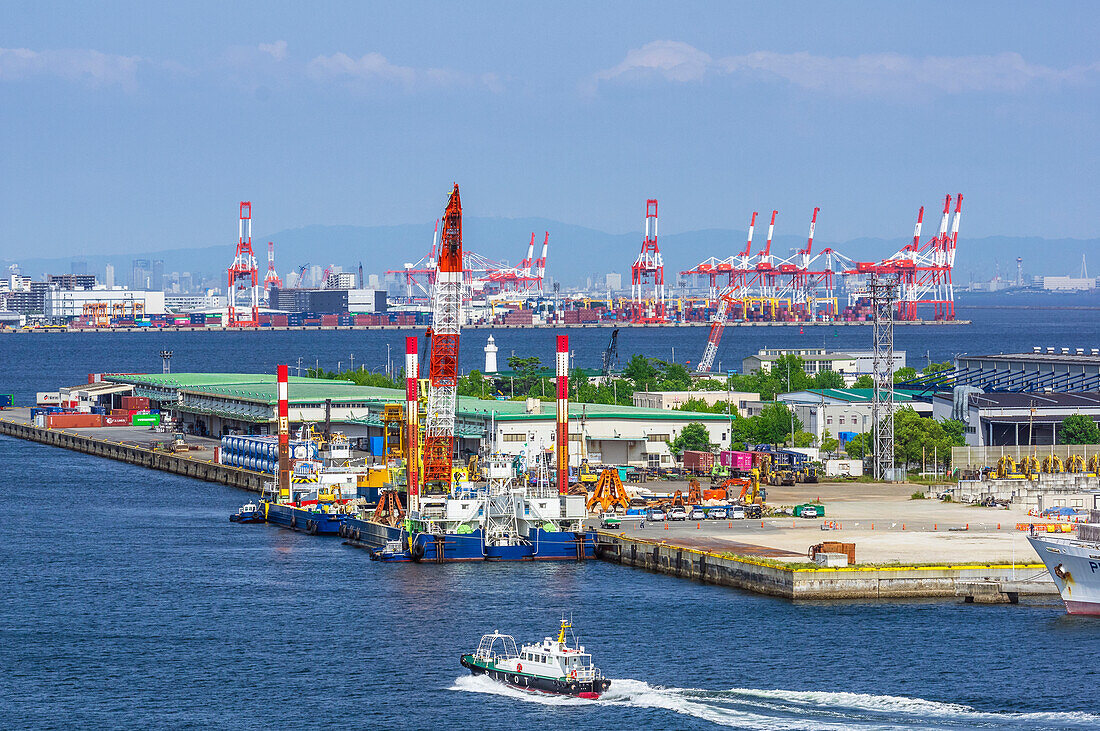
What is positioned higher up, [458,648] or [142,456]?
[142,456]

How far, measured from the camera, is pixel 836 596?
141 feet

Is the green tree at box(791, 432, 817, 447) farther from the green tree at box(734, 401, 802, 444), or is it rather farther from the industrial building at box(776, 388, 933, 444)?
the industrial building at box(776, 388, 933, 444)

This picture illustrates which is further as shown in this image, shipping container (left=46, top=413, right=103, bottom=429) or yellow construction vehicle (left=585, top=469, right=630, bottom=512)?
shipping container (left=46, top=413, right=103, bottom=429)

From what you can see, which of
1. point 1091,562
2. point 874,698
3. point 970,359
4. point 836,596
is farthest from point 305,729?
point 970,359

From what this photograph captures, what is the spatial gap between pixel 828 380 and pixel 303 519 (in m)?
47.2

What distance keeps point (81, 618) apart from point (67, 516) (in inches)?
818

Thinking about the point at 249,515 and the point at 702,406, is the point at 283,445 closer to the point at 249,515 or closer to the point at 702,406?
the point at 249,515

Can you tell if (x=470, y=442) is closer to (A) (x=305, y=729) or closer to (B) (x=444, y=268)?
(B) (x=444, y=268)

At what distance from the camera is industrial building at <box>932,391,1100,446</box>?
225 ft

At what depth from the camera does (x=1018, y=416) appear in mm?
69000

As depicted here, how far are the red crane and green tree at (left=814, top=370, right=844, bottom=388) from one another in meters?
43.9

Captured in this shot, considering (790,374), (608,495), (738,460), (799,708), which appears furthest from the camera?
(790,374)

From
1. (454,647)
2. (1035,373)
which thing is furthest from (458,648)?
(1035,373)

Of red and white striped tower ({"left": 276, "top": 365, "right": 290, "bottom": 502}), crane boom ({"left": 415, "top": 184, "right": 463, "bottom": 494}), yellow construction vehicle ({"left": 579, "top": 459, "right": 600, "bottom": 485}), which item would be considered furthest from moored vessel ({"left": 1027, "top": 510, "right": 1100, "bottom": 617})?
red and white striped tower ({"left": 276, "top": 365, "right": 290, "bottom": 502})
